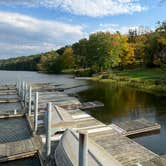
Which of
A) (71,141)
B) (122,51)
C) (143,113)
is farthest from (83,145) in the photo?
(122,51)

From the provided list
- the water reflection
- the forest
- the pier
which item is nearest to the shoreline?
the water reflection

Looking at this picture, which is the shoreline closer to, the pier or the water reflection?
the water reflection

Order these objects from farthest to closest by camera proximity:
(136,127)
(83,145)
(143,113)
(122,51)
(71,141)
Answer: (122,51) < (143,113) < (136,127) < (71,141) < (83,145)

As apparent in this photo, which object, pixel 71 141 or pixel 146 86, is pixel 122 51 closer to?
pixel 146 86

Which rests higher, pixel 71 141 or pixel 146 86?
pixel 71 141

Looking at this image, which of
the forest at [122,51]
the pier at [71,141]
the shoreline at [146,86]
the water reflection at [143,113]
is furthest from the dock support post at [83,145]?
the forest at [122,51]

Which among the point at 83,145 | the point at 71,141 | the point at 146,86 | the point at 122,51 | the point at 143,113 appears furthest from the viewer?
the point at 122,51

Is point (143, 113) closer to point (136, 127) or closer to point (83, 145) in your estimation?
point (136, 127)

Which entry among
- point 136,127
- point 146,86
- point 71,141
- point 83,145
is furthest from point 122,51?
point 83,145

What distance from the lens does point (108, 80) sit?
50.0m

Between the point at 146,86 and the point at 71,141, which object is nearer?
the point at 71,141

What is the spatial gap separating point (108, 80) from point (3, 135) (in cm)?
3726

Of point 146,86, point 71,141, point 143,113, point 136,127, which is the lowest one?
point 143,113

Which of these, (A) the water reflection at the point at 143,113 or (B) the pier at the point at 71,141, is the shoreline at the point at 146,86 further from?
(B) the pier at the point at 71,141
